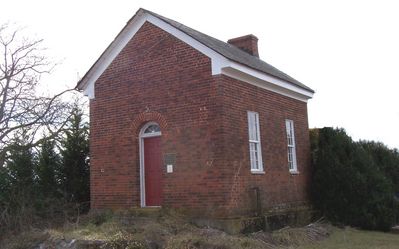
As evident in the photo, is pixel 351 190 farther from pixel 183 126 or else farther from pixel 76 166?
pixel 76 166

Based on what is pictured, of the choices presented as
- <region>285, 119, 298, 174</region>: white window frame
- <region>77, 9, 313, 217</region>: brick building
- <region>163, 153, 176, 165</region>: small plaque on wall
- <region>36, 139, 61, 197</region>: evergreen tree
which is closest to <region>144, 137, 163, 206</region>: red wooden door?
<region>77, 9, 313, 217</region>: brick building

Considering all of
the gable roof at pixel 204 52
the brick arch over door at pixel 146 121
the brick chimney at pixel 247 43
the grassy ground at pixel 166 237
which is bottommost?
the grassy ground at pixel 166 237

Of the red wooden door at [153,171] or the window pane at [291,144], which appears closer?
the red wooden door at [153,171]

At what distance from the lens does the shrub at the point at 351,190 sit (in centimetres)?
1688

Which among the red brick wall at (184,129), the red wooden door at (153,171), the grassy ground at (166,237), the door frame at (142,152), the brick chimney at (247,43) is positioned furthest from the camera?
the brick chimney at (247,43)

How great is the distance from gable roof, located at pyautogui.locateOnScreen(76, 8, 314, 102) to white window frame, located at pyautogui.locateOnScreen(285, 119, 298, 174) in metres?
1.07

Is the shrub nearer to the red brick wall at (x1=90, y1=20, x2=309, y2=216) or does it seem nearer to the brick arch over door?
the red brick wall at (x1=90, y1=20, x2=309, y2=216)

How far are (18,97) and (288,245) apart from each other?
1428 cm

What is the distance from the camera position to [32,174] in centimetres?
1733

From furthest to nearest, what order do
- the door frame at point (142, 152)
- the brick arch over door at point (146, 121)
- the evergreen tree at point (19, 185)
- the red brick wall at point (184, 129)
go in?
the door frame at point (142, 152)
the evergreen tree at point (19, 185)
the brick arch over door at point (146, 121)
the red brick wall at point (184, 129)

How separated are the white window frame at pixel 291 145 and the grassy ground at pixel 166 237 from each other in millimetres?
2806

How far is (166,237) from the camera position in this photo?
11133 millimetres

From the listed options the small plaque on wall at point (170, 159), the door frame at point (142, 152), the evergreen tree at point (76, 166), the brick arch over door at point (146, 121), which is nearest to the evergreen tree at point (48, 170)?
the evergreen tree at point (76, 166)

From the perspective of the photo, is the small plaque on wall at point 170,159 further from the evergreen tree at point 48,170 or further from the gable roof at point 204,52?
the evergreen tree at point 48,170
